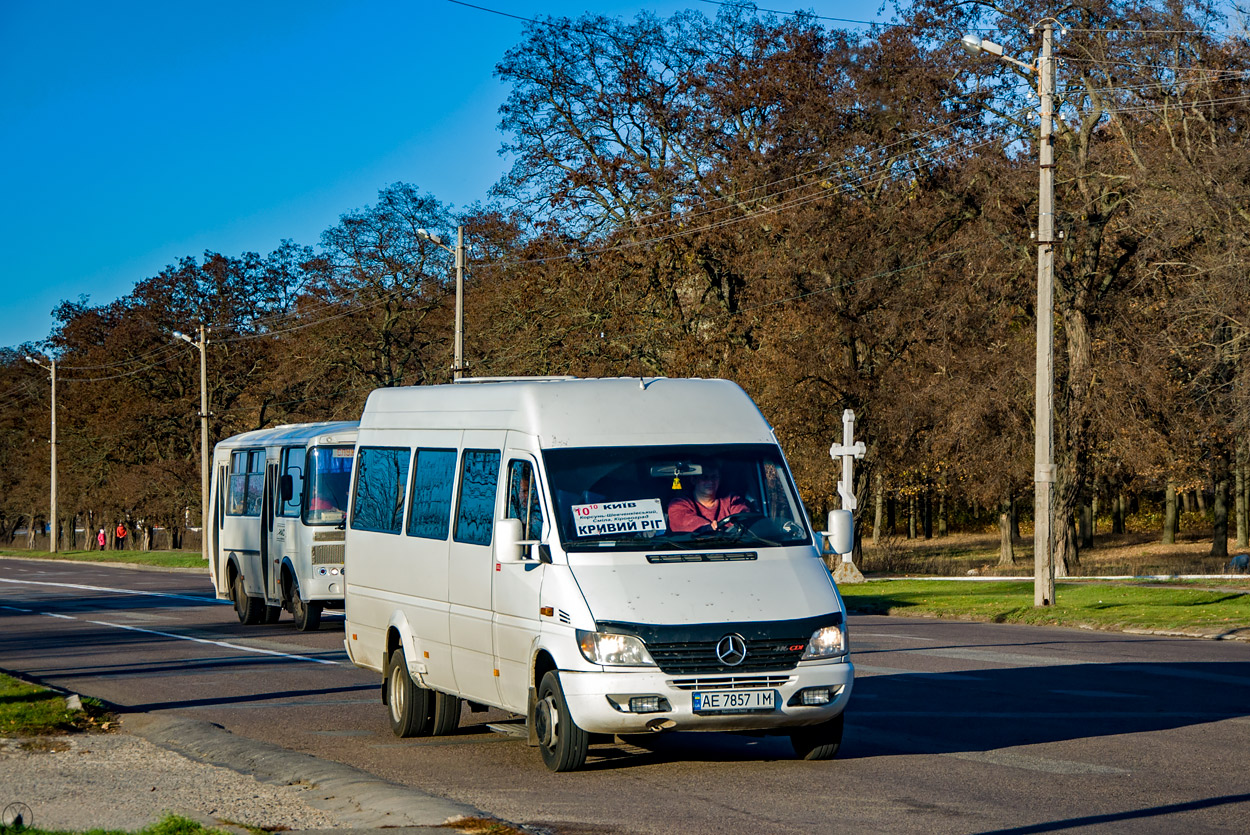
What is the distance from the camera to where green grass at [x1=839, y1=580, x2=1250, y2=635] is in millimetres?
21500

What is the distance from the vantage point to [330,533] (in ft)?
73.2

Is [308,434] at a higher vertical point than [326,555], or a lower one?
higher

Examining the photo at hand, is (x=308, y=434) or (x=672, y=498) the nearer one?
(x=672, y=498)

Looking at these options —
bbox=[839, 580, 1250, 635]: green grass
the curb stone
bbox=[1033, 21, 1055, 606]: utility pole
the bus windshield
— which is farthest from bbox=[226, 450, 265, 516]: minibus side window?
bbox=[1033, 21, 1055, 606]: utility pole

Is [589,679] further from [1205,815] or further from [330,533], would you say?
[330,533]

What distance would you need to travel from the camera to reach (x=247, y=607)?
2466 centimetres

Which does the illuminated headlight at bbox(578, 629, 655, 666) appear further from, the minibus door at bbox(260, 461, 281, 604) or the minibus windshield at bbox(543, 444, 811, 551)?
the minibus door at bbox(260, 461, 281, 604)

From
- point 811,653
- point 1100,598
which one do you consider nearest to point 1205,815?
point 811,653

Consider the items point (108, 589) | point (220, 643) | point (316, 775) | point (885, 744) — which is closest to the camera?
point (316, 775)

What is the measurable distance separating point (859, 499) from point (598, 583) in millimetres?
33377

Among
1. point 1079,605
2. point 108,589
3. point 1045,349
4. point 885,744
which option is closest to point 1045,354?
point 1045,349

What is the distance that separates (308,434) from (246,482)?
2.75 m

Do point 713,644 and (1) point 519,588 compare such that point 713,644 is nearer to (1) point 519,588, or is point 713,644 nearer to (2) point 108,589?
(1) point 519,588

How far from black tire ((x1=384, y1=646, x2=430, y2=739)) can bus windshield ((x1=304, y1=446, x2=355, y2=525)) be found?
10985 millimetres
